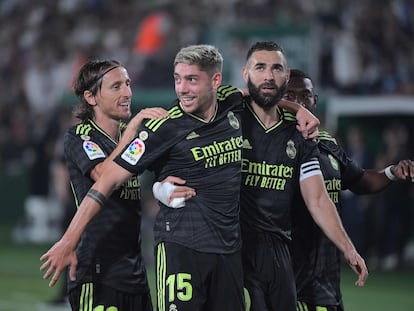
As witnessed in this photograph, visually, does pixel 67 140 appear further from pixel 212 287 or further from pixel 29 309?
pixel 29 309

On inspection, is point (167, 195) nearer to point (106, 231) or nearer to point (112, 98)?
point (106, 231)

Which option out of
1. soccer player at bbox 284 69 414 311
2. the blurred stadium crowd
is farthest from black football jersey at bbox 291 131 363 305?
the blurred stadium crowd

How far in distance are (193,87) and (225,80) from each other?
34.9 ft

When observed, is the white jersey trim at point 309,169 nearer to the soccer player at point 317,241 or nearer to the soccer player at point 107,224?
the soccer player at point 317,241

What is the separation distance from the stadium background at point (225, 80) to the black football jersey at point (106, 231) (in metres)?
5.62

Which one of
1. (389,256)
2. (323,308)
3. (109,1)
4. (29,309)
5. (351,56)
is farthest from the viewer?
(109,1)

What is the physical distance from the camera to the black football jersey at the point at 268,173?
6.20 metres

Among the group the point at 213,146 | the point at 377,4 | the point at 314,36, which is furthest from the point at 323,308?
the point at 377,4

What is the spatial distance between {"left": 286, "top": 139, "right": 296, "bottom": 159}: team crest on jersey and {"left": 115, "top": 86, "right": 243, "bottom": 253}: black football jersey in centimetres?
48

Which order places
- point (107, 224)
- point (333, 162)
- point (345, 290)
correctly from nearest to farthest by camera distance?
point (107, 224) < point (333, 162) < point (345, 290)

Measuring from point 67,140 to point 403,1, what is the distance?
11.2m

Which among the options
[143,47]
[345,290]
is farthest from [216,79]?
[143,47]

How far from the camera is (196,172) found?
19.2 feet

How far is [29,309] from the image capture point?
37.2 feet
